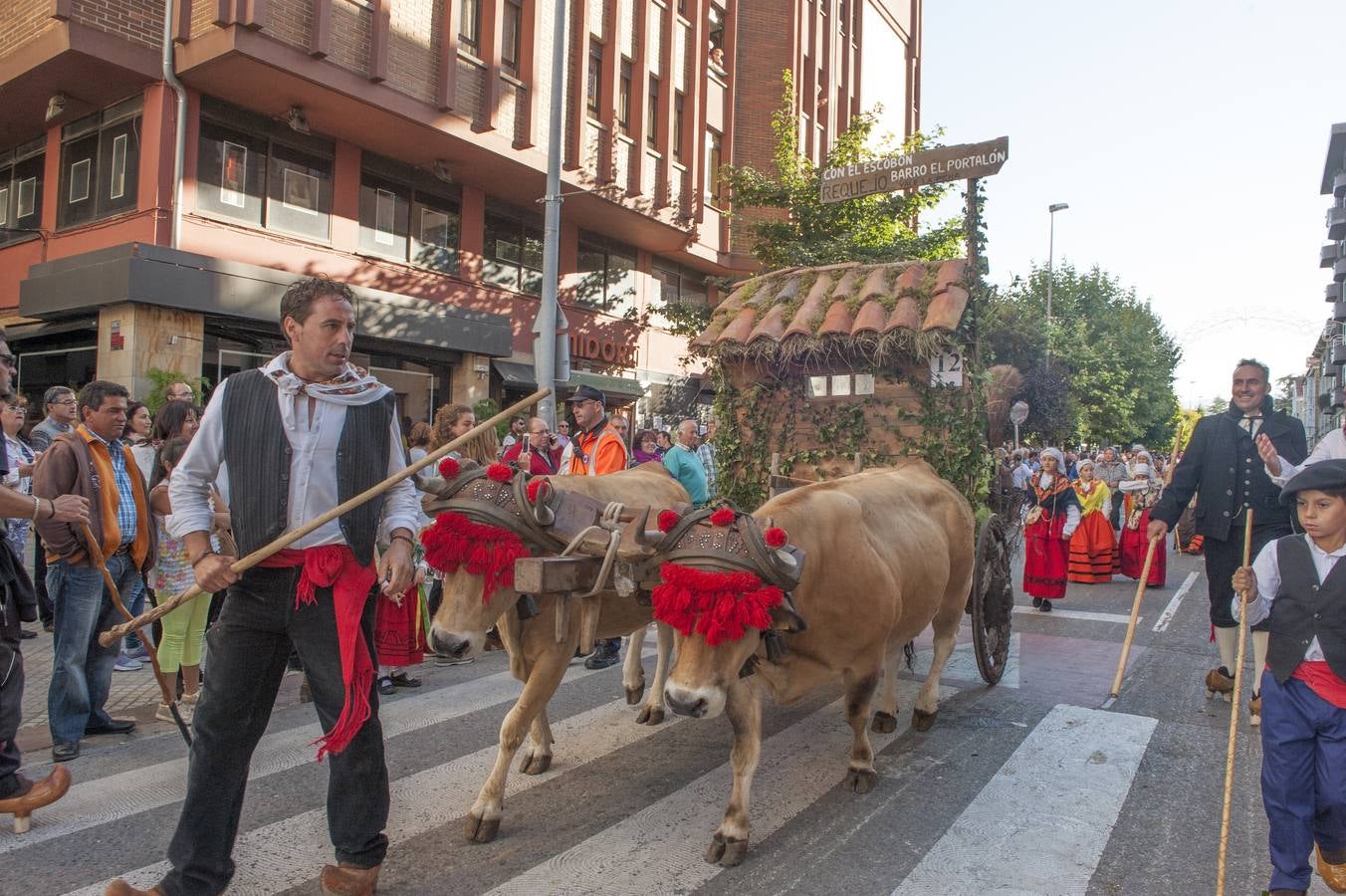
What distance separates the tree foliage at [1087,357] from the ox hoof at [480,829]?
27.0 meters

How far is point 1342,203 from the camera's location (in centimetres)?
3569

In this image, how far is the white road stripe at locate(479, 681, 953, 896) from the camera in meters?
3.45

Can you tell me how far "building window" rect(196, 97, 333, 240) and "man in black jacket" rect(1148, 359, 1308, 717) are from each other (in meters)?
13.1

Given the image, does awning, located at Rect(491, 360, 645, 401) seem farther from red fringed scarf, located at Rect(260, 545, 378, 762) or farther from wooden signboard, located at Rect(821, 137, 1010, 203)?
red fringed scarf, located at Rect(260, 545, 378, 762)

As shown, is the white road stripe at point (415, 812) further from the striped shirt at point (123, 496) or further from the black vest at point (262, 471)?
the striped shirt at point (123, 496)

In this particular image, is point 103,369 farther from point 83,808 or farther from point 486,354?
point 83,808

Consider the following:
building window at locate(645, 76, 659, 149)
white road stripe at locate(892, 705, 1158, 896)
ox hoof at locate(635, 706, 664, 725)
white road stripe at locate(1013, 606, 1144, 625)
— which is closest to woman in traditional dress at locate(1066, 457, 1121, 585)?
white road stripe at locate(1013, 606, 1144, 625)

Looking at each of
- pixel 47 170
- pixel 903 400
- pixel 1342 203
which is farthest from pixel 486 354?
pixel 1342 203

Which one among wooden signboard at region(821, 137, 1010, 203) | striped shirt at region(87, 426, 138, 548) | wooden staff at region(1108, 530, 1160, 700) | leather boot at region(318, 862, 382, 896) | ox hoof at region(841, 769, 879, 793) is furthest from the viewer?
wooden signboard at region(821, 137, 1010, 203)

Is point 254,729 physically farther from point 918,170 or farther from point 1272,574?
point 918,170

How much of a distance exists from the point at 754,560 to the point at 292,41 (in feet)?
41.8

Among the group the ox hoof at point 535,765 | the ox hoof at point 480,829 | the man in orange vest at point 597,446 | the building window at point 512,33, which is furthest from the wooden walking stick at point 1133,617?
the building window at point 512,33

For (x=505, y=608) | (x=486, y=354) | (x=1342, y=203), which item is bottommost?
(x=505, y=608)

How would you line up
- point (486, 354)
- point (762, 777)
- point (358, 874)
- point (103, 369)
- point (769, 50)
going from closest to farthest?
point (358, 874) < point (762, 777) < point (103, 369) < point (486, 354) < point (769, 50)
